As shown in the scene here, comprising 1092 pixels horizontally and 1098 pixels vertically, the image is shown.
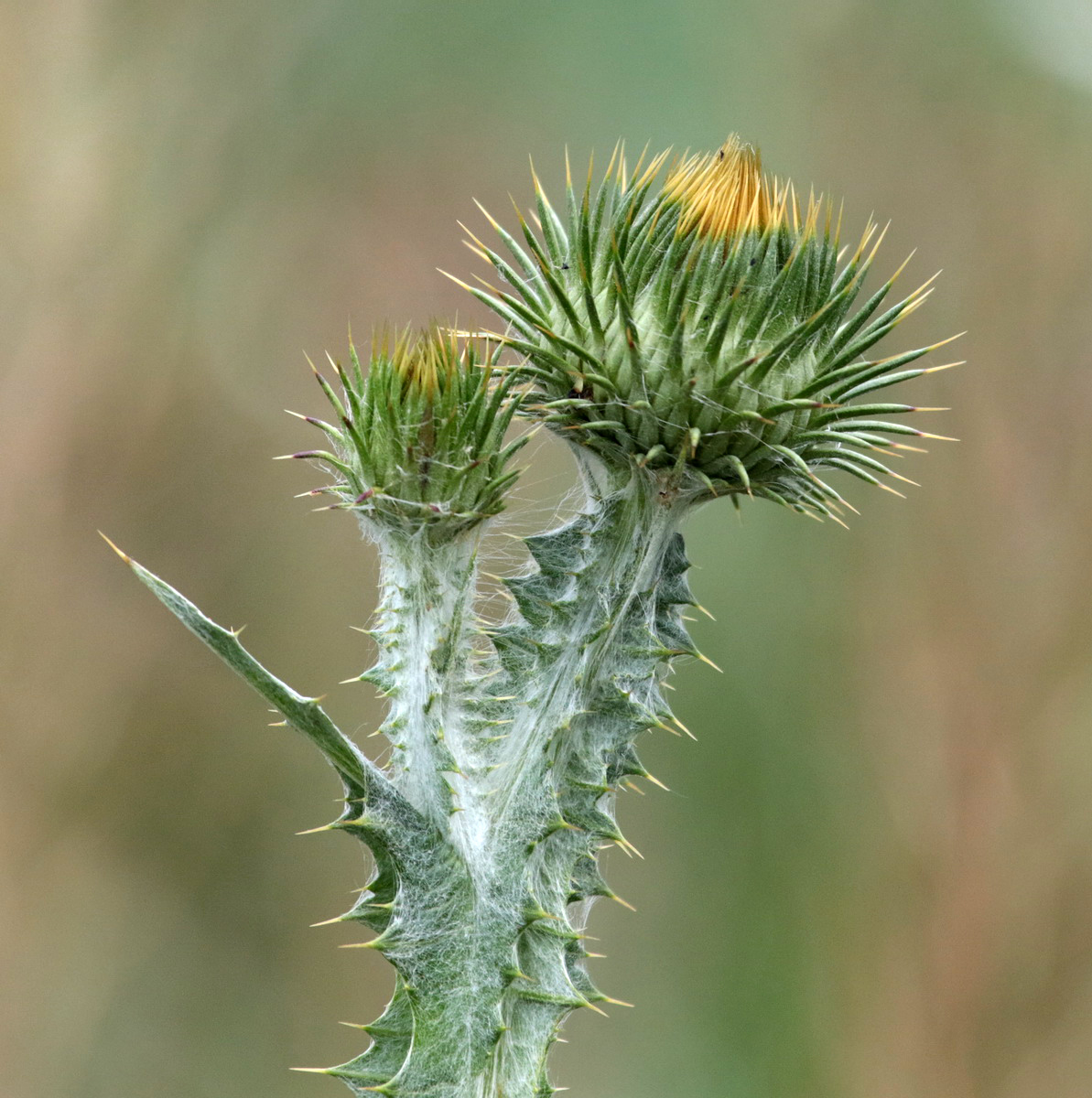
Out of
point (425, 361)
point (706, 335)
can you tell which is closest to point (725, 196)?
Answer: point (706, 335)

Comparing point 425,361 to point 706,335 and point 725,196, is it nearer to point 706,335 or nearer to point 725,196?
point 706,335

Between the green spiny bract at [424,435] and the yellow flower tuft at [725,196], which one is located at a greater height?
the yellow flower tuft at [725,196]

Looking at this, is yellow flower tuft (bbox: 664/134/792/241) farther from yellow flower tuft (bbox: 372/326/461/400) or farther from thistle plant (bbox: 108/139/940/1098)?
yellow flower tuft (bbox: 372/326/461/400)

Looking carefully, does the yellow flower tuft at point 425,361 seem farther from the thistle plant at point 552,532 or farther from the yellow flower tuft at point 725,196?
the yellow flower tuft at point 725,196

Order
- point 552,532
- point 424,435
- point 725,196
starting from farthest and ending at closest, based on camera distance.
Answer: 1. point 552,532
2. point 725,196
3. point 424,435

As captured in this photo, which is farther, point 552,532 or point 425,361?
point 552,532

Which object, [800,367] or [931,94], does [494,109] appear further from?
[800,367]

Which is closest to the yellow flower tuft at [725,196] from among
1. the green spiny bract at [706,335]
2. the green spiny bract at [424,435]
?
the green spiny bract at [706,335]
